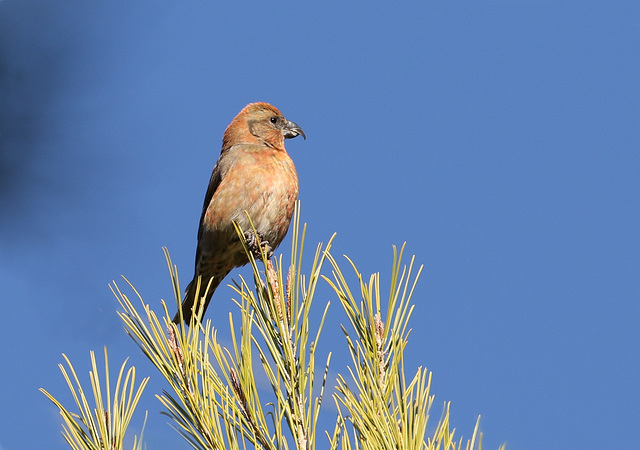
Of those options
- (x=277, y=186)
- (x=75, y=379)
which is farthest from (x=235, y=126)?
(x=75, y=379)

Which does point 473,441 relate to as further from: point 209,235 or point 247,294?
point 209,235

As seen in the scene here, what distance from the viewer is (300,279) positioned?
5.86 ft

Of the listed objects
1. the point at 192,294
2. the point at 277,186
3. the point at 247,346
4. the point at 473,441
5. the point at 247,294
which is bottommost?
the point at 473,441

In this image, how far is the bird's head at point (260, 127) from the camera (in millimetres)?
4043

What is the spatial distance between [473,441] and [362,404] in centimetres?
27

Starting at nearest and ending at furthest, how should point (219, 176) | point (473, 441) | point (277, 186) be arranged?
point (473, 441) → point (277, 186) → point (219, 176)

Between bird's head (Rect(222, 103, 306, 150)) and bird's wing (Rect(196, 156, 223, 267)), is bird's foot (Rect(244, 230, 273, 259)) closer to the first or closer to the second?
bird's wing (Rect(196, 156, 223, 267))

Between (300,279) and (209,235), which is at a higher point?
(209,235)

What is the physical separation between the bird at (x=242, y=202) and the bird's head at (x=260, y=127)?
0.01m

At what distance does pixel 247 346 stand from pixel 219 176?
2.26 metres

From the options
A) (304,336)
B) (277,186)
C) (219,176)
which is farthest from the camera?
(219,176)

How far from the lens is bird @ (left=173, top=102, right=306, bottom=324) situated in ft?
11.6

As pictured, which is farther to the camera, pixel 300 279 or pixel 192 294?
pixel 192 294

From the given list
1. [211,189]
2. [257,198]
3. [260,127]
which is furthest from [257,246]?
[260,127]
